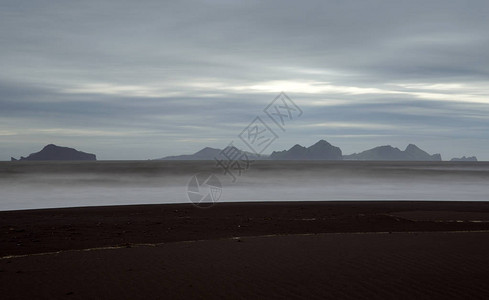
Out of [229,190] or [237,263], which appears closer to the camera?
[237,263]

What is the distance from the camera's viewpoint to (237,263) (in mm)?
10953

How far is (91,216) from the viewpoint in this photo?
2248 cm

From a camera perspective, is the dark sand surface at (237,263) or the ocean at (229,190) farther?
the ocean at (229,190)

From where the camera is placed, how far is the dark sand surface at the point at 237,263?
8.68 metres

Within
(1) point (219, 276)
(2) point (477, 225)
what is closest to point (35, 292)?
(1) point (219, 276)

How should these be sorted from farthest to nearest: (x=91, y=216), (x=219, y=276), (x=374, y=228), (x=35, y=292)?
(x=91, y=216)
(x=374, y=228)
(x=219, y=276)
(x=35, y=292)

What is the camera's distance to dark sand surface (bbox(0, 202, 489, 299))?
8.68 meters

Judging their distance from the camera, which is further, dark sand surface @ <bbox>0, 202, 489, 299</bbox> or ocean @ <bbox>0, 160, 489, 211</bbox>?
ocean @ <bbox>0, 160, 489, 211</bbox>

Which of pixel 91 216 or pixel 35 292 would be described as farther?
pixel 91 216

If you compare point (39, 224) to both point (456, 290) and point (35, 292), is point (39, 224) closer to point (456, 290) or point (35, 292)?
point (35, 292)

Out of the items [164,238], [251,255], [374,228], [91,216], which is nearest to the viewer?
[251,255]

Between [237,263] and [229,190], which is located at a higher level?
[229,190]

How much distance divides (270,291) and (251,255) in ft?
10.4

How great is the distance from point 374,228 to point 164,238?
26.6ft
